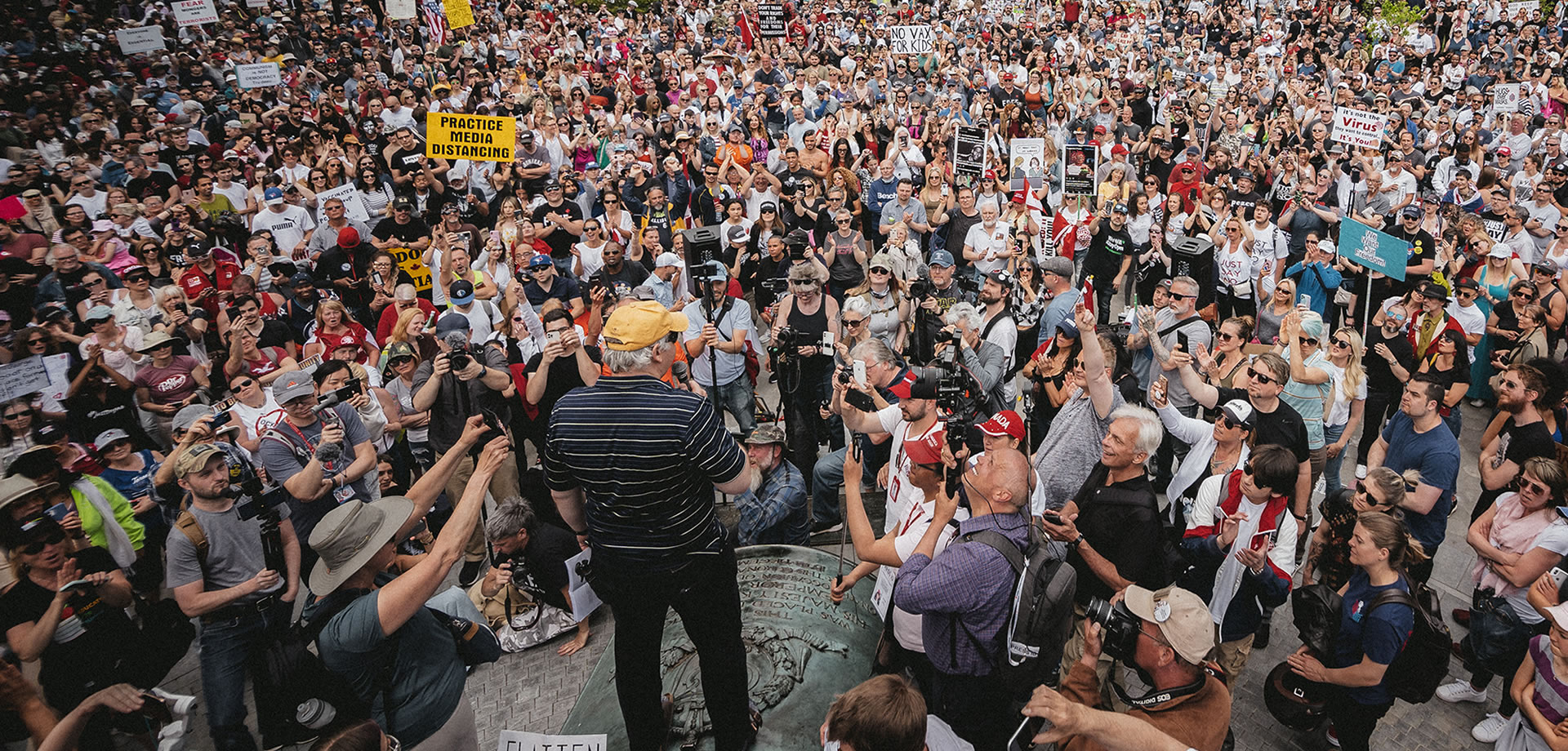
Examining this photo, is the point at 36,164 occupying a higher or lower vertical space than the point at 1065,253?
higher

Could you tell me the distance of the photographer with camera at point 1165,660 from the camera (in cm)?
307

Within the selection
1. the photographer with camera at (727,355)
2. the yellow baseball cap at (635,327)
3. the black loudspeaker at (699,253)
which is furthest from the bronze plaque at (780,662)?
the photographer with camera at (727,355)

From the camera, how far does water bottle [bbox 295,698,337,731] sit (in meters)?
3.10

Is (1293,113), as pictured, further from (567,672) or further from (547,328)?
(567,672)

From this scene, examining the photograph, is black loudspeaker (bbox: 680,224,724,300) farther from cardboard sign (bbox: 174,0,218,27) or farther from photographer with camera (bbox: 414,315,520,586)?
cardboard sign (bbox: 174,0,218,27)

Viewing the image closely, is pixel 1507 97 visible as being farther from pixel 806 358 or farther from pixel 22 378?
pixel 22 378

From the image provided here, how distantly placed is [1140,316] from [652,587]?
4.10m

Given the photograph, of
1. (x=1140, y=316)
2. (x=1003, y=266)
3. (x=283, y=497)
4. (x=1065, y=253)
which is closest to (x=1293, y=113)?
(x=1065, y=253)

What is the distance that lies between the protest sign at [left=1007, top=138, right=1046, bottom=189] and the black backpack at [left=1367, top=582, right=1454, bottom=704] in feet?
24.2

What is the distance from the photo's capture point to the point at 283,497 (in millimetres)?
5105

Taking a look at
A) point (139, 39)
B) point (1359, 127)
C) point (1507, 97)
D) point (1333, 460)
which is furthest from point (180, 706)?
point (1507, 97)

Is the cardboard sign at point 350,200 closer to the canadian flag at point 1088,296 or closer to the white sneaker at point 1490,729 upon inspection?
the canadian flag at point 1088,296

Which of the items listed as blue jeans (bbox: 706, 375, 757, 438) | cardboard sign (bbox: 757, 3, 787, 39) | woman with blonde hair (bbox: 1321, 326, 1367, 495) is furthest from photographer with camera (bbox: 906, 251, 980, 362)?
cardboard sign (bbox: 757, 3, 787, 39)

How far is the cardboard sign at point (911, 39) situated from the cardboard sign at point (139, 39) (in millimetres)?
14267
